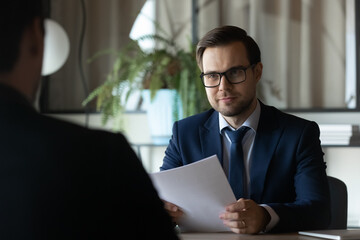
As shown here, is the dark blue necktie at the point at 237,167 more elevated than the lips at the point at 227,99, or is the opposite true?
the lips at the point at 227,99

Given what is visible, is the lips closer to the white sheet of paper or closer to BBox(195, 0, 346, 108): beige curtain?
the white sheet of paper

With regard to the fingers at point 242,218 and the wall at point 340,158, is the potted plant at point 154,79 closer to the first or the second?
the wall at point 340,158

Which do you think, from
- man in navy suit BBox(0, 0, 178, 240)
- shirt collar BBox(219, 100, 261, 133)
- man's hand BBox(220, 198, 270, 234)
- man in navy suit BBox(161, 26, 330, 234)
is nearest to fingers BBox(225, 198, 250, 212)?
man's hand BBox(220, 198, 270, 234)

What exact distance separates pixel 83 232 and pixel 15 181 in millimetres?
98

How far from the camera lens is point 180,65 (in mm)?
3818

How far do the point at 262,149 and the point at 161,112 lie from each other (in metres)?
1.57

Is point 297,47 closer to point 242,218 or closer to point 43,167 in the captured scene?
point 242,218

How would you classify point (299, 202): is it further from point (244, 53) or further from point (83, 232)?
point (83, 232)

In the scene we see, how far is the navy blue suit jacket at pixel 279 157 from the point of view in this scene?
219 cm

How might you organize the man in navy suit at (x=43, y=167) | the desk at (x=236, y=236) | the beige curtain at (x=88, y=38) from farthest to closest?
the beige curtain at (x=88, y=38)
the desk at (x=236, y=236)
the man in navy suit at (x=43, y=167)

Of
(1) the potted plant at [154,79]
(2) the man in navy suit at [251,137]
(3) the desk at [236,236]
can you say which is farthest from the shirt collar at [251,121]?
(1) the potted plant at [154,79]

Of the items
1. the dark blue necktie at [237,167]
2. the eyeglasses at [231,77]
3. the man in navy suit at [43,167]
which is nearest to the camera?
the man in navy suit at [43,167]

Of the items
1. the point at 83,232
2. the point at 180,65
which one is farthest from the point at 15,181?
the point at 180,65

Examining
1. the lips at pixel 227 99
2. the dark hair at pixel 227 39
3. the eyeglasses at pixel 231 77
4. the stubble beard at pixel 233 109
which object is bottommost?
the stubble beard at pixel 233 109
